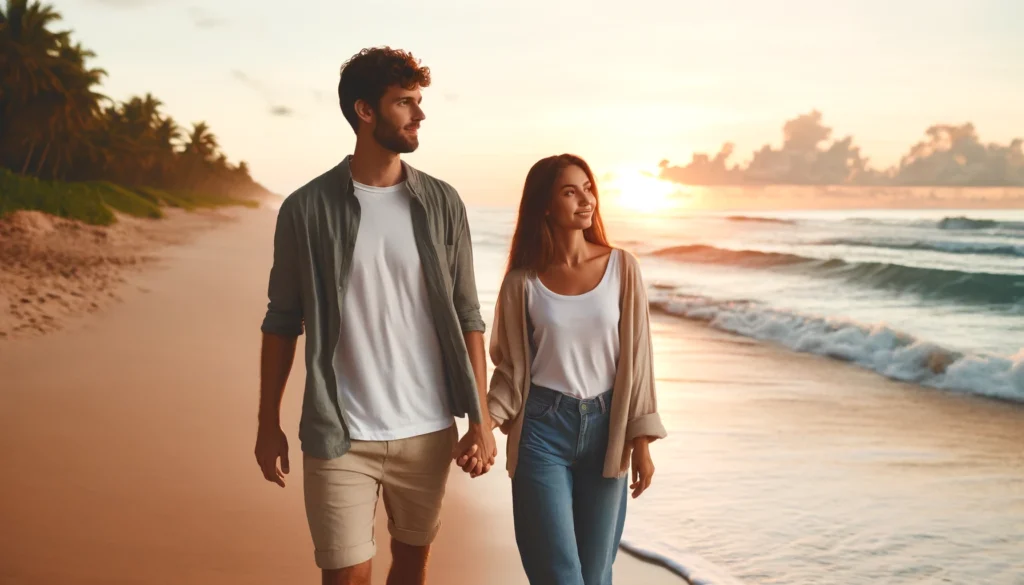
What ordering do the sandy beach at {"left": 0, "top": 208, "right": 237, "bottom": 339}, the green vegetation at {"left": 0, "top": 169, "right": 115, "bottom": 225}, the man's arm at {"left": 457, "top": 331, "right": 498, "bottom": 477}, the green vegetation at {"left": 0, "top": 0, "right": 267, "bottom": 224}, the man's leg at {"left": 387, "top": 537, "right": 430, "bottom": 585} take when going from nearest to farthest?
the man's arm at {"left": 457, "top": 331, "right": 498, "bottom": 477}
the man's leg at {"left": 387, "top": 537, "right": 430, "bottom": 585}
the sandy beach at {"left": 0, "top": 208, "right": 237, "bottom": 339}
the green vegetation at {"left": 0, "top": 169, "right": 115, "bottom": 225}
the green vegetation at {"left": 0, "top": 0, "right": 267, "bottom": 224}

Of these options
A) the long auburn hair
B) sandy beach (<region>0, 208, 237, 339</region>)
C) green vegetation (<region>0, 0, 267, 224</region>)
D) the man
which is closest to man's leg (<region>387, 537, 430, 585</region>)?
the man

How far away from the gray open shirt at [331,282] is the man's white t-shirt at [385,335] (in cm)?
2

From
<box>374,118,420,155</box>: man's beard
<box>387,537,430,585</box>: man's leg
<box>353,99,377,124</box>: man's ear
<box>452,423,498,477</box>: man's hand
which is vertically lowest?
<box>387,537,430,585</box>: man's leg

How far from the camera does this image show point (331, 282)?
2.01 meters

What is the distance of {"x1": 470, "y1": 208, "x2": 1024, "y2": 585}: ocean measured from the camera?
3855mm

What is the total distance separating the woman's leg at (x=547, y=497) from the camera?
2.15 m

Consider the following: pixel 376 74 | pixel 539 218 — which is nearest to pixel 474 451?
pixel 539 218

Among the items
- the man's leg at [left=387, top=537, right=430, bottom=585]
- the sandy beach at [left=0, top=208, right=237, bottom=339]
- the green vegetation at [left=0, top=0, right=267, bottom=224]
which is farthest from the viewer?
the green vegetation at [left=0, top=0, right=267, bottom=224]

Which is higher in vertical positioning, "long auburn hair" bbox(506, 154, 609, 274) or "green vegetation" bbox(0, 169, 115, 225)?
"long auburn hair" bbox(506, 154, 609, 274)

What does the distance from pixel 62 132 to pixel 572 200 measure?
1264 cm

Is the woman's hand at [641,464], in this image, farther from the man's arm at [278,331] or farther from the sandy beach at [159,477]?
the sandy beach at [159,477]

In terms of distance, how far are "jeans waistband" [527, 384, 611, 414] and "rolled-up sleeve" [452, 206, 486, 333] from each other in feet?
0.72

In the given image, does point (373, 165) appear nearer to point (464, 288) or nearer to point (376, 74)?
point (376, 74)

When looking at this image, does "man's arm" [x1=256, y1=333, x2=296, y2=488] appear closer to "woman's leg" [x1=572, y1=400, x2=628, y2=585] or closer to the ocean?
"woman's leg" [x1=572, y1=400, x2=628, y2=585]
